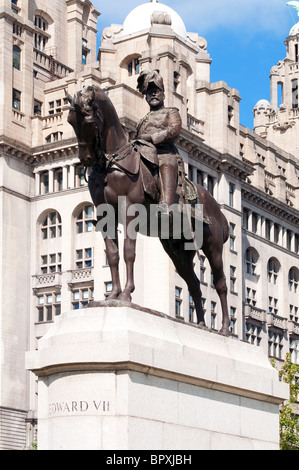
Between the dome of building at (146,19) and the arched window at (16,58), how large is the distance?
1359 cm

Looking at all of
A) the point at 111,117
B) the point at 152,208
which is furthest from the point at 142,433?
the point at 111,117

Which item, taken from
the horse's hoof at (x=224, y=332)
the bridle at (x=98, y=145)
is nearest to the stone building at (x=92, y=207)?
the horse's hoof at (x=224, y=332)

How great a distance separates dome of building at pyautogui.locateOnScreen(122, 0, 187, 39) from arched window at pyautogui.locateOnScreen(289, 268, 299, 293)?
22.3m

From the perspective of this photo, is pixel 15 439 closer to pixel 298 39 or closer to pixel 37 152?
pixel 37 152

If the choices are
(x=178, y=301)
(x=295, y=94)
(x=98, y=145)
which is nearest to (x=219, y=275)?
(x=98, y=145)

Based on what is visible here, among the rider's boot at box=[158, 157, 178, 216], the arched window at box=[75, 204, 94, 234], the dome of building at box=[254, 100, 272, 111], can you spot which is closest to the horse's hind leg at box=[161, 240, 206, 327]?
the rider's boot at box=[158, 157, 178, 216]

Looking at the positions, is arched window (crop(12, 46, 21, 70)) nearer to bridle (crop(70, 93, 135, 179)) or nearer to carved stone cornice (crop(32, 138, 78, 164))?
carved stone cornice (crop(32, 138, 78, 164))

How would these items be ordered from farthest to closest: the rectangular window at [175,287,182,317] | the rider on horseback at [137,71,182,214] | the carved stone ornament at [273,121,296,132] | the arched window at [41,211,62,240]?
the carved stone ornament at [273,121,296,132], the arched window at [41,211,62,240], the rectangular window at [175,287,182,317], the rider on horseback at [137,71,182,214]

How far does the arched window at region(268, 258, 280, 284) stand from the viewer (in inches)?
3529

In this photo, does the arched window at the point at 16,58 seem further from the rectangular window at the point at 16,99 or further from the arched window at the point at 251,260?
the arched window at the point at 251,260

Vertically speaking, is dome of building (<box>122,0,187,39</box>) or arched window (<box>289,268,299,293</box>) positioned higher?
dome of building (<box>122,0,187,39</box>)

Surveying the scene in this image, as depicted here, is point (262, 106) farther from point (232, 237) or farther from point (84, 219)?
point (84, 219)

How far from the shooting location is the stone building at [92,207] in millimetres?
72875

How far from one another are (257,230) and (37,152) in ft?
68.4
